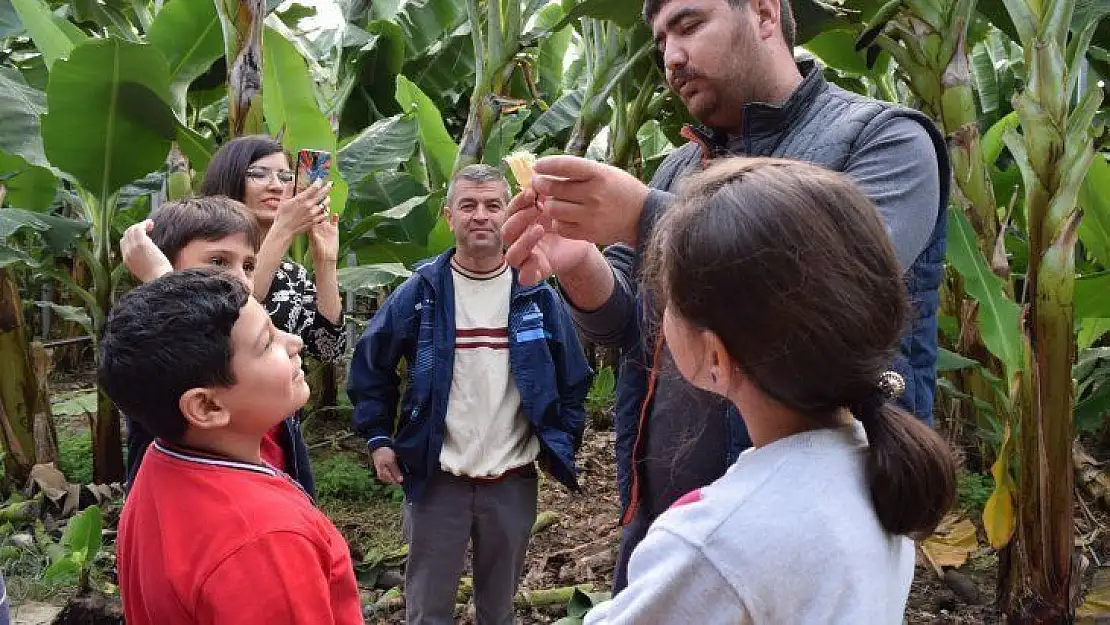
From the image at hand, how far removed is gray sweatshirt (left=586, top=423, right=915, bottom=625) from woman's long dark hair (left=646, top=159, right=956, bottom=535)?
5 centimetres

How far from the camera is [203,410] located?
1325mm

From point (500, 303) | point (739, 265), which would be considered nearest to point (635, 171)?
point (500, 303)

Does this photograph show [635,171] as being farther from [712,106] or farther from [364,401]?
[712,106]

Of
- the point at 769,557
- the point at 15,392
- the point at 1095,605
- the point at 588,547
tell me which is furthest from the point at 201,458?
the point at 15,392

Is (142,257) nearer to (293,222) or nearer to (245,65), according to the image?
(293,222)

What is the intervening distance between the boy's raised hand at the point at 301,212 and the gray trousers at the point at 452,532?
85cm

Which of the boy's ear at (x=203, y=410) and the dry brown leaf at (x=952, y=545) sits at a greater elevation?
the boy's ear at (x=203, y=410)

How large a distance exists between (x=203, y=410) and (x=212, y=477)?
0.34ft

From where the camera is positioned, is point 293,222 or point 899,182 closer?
point 899,182

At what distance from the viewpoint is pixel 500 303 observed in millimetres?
2785

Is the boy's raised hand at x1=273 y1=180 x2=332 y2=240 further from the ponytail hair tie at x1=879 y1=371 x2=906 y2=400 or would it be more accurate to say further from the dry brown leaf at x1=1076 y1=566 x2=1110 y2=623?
the dry brown leaf at x1=1076 y1=566 x2=1110 y2=623

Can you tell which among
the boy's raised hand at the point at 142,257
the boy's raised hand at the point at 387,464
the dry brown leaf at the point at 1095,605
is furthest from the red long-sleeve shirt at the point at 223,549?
the dry brown leaf at the point at 1095,605

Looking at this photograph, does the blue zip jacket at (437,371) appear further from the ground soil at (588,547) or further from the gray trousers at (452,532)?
the ground soil at (588,547)

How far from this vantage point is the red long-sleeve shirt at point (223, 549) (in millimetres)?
1176
